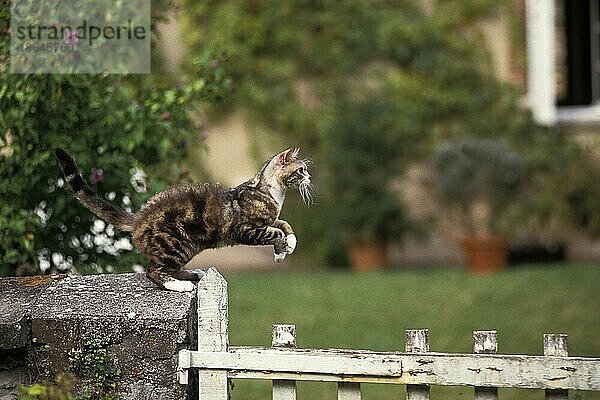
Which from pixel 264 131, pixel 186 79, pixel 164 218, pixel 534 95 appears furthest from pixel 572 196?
pixel 164 218

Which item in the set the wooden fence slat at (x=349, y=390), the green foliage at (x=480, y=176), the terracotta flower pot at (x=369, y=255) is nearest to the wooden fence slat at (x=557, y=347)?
the wooden fence slat at (x=349, y=390)

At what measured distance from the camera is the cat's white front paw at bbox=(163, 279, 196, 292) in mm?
3566

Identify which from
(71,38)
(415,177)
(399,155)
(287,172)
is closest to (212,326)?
(287,172)

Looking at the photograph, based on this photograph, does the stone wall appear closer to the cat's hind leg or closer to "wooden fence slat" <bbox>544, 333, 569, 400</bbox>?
the cat's hind leg

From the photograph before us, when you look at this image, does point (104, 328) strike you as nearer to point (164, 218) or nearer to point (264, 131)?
point (164, 218)

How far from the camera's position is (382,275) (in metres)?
9.13

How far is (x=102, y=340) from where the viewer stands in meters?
3.50

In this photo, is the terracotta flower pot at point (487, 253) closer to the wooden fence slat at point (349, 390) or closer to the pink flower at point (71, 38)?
the pink flower at point (71, 38)

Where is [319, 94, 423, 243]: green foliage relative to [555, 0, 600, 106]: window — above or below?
below

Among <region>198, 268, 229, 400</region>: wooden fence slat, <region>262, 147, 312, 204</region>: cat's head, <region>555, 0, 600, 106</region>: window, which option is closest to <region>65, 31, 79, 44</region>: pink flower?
<region>262, 147, 312, 204</region>: cat's head

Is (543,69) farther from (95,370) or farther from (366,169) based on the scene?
(95,370)

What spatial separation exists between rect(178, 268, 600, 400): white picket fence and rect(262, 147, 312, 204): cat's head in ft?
1.41

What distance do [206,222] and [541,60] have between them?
23.5 ft

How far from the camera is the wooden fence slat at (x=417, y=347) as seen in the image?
3.44 meters
